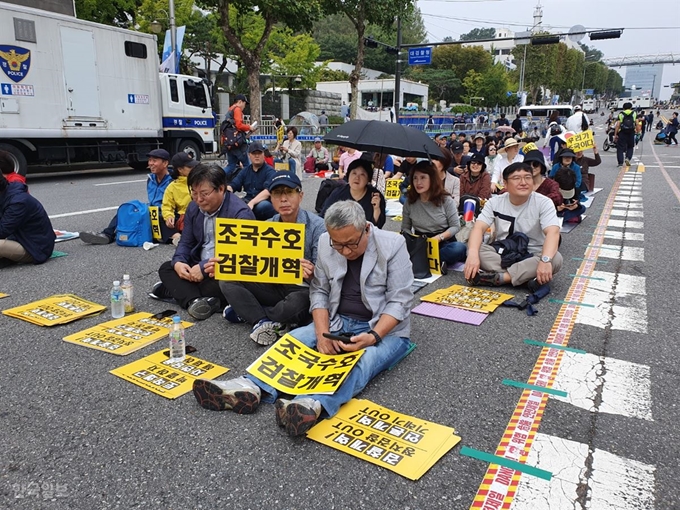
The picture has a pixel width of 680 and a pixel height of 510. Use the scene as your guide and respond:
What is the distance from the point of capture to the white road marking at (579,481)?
7.53 ft

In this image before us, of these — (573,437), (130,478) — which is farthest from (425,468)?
(130,478)

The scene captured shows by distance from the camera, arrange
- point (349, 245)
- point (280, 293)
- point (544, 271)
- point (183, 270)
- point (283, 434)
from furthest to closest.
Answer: point (544, 271)
point (183, 270)
point (280, 293)
point (349, 245)
point (283, 434)

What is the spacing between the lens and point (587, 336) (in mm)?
4141

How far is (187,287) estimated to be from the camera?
4.52m

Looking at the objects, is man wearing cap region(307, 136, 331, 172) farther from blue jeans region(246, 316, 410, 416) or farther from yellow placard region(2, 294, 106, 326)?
blue jeans region(246, 316, 410, 416)

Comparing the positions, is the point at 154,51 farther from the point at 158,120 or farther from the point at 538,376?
the point at 538,376

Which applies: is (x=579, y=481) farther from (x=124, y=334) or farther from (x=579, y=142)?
(x=579, y=142)

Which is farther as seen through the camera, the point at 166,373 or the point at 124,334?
the point at 124,334

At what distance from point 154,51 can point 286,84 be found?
24177 millimetres

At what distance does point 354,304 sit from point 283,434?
3.27ft

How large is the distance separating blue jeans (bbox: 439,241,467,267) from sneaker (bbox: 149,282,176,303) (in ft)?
9.51

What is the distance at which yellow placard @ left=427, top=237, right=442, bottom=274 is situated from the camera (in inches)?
230

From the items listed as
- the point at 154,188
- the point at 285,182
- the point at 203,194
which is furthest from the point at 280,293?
the point at 154,188

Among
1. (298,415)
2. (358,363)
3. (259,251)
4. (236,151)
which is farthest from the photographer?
(236,151)
